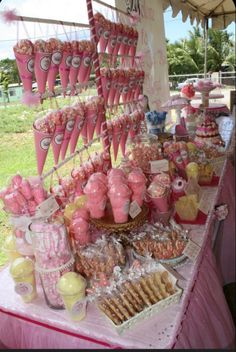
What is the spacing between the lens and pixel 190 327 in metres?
1.06

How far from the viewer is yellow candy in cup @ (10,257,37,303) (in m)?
1.05

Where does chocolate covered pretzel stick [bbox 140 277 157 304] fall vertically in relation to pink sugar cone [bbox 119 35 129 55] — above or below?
below

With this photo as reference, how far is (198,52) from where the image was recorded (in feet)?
49.3

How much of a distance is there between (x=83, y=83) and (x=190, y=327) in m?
1.13

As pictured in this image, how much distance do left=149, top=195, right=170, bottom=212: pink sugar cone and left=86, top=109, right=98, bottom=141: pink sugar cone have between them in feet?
1.54

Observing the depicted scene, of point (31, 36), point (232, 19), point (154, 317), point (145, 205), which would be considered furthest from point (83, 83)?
point (232, 19)

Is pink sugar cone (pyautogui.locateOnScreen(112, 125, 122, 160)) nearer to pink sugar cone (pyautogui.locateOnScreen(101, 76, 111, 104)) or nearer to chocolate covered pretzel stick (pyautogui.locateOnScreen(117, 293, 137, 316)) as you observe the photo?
pink sugar cone (pyautogui.locateOnScreen(101, 76, 111, 104))

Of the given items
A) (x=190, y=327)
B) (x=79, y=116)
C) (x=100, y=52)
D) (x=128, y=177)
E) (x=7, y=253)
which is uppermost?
(x=100, y=52)

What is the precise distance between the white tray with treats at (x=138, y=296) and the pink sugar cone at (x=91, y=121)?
79 cm

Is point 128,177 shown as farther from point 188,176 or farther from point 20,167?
point 20,167

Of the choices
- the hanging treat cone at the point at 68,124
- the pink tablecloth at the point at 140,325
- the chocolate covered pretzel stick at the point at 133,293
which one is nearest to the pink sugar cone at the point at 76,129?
the hanging treat cone at the point at 68,124

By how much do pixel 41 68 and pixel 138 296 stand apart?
0.89 m

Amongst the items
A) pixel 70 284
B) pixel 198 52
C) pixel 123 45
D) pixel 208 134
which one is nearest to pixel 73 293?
pixel 70 284

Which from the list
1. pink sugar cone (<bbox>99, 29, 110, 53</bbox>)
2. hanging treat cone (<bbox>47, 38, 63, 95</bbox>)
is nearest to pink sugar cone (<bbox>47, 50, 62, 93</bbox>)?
hanging treat cone (<bbox>47, 38, 63, 95</bbox>)
